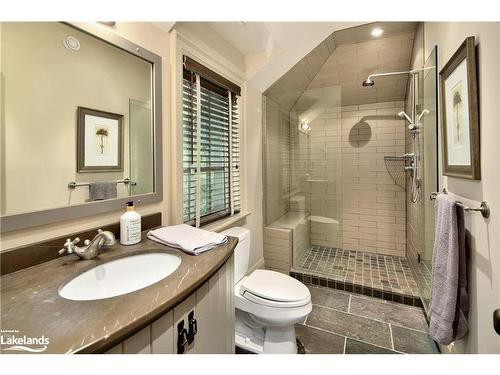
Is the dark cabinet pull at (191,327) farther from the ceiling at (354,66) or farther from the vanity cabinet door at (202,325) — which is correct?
the ceiling at (354,66)

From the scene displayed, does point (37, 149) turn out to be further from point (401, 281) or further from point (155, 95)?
point (401, 281)

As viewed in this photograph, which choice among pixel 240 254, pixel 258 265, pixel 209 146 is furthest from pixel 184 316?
pixel 258 265

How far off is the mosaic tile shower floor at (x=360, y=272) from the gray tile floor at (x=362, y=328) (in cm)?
9

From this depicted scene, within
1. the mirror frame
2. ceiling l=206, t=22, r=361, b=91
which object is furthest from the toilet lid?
ceiling l=206, t=22, r=361, b=91

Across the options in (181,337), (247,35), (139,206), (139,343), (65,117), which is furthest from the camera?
(247,35)

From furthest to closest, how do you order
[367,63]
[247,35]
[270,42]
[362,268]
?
[362,268] → [367,63] → [270,42] → [247,35]

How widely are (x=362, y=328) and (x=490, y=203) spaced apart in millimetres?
1297

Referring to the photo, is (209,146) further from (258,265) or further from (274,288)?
(258,265)

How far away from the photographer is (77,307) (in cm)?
56

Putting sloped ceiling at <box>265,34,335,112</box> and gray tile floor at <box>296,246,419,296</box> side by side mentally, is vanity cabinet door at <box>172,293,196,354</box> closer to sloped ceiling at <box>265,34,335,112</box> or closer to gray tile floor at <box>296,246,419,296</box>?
gray tile floor at <box>296,246,419,296</box>

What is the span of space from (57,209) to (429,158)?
2298 mm

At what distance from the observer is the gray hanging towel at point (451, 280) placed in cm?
94

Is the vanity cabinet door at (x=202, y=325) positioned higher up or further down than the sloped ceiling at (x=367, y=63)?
further down

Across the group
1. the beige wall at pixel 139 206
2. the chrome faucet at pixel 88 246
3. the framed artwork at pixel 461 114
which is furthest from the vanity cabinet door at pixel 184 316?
the framed artwork at pixel 461 114
